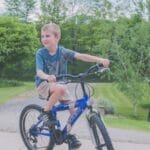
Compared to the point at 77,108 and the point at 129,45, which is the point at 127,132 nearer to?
the point at 77,108

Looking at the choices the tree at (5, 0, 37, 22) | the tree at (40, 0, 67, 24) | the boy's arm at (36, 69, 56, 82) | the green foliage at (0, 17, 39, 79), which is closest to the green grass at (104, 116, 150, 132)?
the boy's arm at (36, 69, 56, 82)

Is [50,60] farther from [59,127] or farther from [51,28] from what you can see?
[59,127]

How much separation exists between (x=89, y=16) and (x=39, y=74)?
131 feet

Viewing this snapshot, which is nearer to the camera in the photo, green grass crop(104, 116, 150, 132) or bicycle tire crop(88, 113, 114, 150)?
bicycle tire crop(88, 113, 114, 150)

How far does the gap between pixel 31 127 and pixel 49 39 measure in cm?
114

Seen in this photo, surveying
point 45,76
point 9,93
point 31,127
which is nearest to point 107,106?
A: point 9,93

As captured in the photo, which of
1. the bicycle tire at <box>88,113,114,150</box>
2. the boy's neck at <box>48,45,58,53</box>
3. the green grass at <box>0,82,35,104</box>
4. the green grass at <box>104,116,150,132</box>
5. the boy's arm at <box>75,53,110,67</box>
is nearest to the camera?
the bicycle tire at <box>88,113,114,150</box>

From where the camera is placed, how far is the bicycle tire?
220 inches

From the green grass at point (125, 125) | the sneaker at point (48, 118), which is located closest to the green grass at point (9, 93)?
the green grass at point (125, 125)

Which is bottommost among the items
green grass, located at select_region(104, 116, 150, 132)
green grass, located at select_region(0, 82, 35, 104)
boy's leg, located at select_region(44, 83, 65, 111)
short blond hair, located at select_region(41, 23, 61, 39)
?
green grass, located at select_region(0, 82, 35, 104)

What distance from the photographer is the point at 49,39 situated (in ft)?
20.6

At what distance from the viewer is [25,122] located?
272 inches

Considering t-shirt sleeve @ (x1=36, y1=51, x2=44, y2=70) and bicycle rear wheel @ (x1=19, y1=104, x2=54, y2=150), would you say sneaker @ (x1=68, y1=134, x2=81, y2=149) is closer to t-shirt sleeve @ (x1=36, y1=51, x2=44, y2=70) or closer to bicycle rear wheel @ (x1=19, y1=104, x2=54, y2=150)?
bicycle rear wheel @ (x1=19, y1=104, x2=54, y2=150)

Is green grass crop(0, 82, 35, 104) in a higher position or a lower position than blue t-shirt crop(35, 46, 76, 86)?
lower
